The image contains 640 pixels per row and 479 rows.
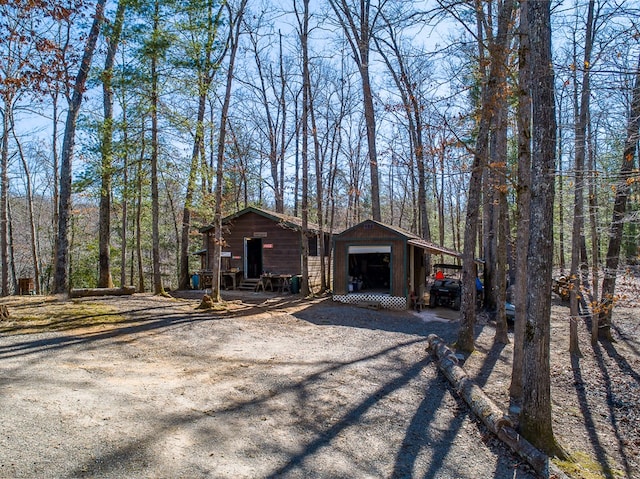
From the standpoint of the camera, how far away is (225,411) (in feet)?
15.4

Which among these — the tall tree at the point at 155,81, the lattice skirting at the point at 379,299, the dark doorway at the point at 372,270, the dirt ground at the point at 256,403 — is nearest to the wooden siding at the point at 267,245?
the dark doorway at the point at 372,270

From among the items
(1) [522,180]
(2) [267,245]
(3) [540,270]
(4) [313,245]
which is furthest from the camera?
(4) [313,245]

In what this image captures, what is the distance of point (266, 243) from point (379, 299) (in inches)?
246

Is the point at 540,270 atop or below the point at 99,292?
atop

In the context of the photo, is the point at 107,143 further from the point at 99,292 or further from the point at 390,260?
the point at 390,260

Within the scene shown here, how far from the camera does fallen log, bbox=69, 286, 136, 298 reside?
11.9 meters

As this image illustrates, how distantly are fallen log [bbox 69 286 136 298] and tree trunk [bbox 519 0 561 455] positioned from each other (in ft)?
38.7

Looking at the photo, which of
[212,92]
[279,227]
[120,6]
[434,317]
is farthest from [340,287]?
[120,6]

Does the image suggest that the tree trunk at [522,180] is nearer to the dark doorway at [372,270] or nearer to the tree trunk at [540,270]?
the tree trunk at [540,270]

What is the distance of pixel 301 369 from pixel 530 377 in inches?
132

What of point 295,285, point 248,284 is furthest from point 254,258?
point 295,285

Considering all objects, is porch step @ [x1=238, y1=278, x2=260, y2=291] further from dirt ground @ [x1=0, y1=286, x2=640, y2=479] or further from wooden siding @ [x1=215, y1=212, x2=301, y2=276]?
dirt ground @ [x1=0, y1=286, x2=640, y2=479]

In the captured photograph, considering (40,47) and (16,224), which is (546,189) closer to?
(40,47)

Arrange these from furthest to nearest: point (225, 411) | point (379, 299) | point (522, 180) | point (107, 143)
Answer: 1. point (379, 299)
2. point (107, 143)
3. point (522, 180)
4. point (225, 411)
